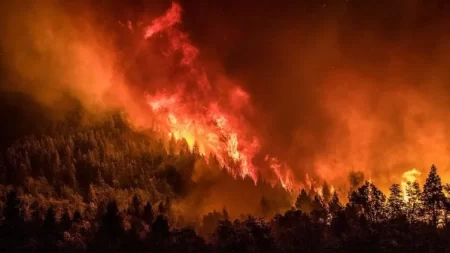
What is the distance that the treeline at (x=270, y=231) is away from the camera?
107375 mm

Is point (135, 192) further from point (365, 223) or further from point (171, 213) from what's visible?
point (365, 223)

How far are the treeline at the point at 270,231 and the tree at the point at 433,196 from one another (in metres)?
0.21

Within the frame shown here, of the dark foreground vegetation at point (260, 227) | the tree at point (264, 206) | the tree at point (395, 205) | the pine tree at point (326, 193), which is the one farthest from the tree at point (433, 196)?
the tree at point (264, 206)

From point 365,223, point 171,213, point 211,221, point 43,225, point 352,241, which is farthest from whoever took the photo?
point 171,213

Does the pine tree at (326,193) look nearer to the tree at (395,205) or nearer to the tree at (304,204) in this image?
the tree at (304,204)

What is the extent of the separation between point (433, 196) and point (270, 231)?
1547 inches

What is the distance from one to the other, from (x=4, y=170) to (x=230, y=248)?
10792 centimetres

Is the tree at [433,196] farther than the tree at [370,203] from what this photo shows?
No

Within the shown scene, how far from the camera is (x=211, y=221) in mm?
150625

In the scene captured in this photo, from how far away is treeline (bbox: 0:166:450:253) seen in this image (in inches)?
4227

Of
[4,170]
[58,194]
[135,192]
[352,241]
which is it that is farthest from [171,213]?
[352,241]

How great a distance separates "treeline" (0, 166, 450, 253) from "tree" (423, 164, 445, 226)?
21 centimetres

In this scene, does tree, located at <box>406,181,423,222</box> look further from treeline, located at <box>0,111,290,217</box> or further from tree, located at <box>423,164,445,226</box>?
treeline, located at <box>0,111,290,217</box>

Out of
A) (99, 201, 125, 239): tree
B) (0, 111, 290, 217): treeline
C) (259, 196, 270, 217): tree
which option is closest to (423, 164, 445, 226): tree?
(259, 196, 270, 217): tree
